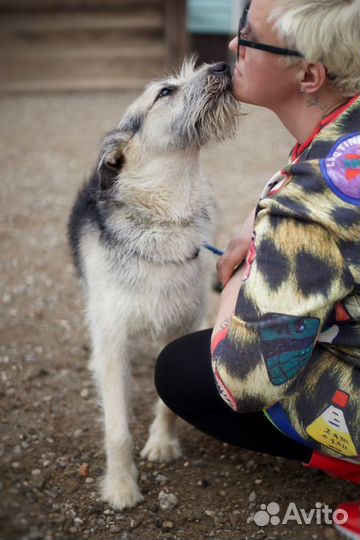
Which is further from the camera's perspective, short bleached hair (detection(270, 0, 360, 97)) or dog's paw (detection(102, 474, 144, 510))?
dog's paw (detection(102, 474, 144, 510))

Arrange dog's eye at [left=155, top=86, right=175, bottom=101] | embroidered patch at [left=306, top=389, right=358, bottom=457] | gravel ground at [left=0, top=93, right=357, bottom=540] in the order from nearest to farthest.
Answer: embroidered patch at [left=306, top=389, right=358, bottom=457], gravel ground at [left=0, top=93, right=357, bottom=540], dog's eye at [left=155, top=86, right=175, bottom=101]

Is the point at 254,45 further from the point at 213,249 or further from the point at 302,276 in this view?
the point at 213,249

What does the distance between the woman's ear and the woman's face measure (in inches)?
1.3

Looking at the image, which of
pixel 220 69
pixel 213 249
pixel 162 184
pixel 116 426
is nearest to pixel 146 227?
pixel 162 184

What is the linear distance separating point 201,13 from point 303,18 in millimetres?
9397

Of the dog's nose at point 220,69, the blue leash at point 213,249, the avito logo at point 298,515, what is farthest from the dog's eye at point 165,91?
the avito logo at point 298,515

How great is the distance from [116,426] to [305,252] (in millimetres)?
1392

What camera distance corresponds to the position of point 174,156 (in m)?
2.64

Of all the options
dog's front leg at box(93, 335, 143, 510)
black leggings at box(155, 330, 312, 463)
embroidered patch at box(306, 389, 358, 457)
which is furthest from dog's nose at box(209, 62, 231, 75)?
embroidered patch at box(306, 389, 358, 457)

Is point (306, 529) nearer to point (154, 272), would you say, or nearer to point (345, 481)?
point (345, 481)

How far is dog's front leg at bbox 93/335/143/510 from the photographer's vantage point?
8.68 feet

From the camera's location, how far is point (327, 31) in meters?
1.79

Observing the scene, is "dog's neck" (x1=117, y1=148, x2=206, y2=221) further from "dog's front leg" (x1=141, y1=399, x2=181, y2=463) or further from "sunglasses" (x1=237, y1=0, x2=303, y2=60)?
"dog's front leg" (x1=141, y1=399, x2=181, y2=463)

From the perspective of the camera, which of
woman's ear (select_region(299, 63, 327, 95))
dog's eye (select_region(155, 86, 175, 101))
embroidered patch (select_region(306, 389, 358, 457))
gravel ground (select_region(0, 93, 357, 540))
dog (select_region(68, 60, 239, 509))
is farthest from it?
dog's eye (select_region(155, 86, 175, 101))
